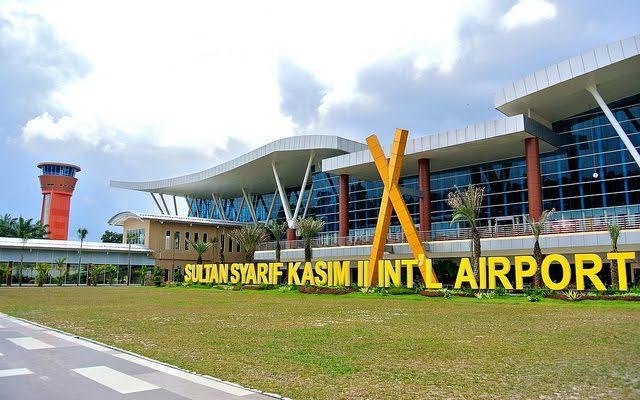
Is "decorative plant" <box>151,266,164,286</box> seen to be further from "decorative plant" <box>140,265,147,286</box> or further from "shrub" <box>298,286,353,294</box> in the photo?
"shrub" <box>298,286,353,294</box>

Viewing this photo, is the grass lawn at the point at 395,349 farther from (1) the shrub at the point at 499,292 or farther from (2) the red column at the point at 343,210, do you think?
(2) the red column at the point at 343,210

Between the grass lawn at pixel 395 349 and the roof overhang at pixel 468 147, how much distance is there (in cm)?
2119

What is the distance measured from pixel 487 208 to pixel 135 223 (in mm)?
49152

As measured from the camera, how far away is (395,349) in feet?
40.4

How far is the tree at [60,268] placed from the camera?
6625cm

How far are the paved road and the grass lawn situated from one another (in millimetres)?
569

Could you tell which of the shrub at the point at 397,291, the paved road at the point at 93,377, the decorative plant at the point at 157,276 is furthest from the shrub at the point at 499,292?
the decorative plant at the point at 157,276

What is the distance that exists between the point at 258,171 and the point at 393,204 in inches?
1192

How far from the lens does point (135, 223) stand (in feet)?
249

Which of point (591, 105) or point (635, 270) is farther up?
point (591, 105)

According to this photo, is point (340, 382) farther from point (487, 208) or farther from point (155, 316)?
point (487, 208)

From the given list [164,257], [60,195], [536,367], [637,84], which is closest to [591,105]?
[637,84]

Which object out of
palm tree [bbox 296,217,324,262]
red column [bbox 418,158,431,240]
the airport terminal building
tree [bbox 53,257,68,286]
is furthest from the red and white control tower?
red column [bbox 418,158,431,240]

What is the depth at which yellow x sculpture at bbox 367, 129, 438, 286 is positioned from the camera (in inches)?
1543
